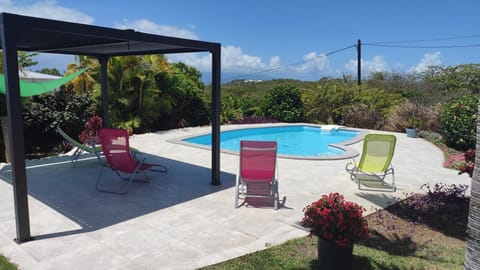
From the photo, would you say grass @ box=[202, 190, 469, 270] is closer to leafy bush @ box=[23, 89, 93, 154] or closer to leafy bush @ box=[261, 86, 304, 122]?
leafy bush @ box=[23, 89, 93, 154]

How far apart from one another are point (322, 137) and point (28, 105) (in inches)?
481

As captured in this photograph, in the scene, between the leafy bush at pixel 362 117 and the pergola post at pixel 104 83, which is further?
the leafy bush at pixel 362 117

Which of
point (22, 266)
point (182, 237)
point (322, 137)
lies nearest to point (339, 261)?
point (182, 237)

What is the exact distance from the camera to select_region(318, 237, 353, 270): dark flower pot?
3268 mm

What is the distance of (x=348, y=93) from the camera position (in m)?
18.8

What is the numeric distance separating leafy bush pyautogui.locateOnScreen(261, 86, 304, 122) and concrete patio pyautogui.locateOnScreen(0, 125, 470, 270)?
10812mm

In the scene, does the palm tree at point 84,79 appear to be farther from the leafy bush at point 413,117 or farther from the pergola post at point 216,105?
the leafy bush at point 413,117

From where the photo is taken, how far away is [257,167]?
6.04 meters

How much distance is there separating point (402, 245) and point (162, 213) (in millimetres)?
3492

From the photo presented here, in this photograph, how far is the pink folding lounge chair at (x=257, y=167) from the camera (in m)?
5.96

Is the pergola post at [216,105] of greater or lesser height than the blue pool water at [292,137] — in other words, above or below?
above

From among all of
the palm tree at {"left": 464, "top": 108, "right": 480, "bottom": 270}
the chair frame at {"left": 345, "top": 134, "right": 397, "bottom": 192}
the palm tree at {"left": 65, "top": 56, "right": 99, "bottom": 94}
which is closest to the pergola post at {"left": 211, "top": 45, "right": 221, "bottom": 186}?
the chair frame at {"left": 345, "top": 134, "right": 397, "bottom": 192}

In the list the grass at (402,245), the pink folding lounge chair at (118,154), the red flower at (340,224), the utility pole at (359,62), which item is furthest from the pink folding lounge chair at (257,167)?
the utility pole at (359,62)

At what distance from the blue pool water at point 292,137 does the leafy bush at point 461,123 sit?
3690mm
